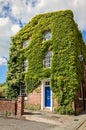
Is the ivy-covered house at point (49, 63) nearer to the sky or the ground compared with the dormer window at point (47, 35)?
nearer to the ground

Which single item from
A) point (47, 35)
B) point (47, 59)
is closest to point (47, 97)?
point (47, 59)

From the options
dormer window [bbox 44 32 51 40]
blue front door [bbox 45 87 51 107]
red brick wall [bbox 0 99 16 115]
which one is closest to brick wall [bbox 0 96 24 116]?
red brick wall [bbox 0 99 16 115]

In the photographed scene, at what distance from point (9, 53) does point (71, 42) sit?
8786 mm

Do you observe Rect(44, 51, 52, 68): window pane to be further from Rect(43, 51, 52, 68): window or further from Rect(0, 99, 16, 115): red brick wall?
Rect(0, 99, 16, 115): red brick wall

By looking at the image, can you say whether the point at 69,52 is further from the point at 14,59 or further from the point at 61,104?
the point at 14,59

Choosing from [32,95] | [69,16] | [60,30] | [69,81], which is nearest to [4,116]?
[32,95]

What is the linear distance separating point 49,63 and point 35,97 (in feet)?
12.8

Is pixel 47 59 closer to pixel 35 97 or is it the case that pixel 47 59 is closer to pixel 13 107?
pixel 35 97

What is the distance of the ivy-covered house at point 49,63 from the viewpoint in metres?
20.2

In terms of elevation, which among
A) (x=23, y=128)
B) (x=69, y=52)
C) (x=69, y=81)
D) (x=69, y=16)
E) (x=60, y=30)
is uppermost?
(x=69, y=16)

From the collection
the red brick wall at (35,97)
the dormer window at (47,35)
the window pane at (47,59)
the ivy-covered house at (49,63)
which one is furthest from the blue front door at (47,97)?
the dormer window at (47,35)

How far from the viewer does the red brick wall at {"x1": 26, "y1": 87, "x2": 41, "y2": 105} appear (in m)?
22.1

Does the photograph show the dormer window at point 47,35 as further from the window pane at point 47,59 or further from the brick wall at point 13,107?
the brick wall at point 13,107

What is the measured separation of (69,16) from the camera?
22078 mm
